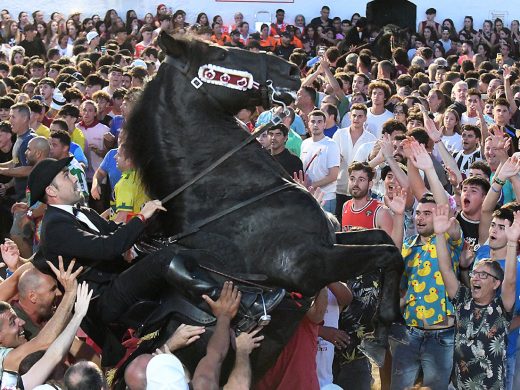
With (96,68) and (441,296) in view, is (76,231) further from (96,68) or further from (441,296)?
(96,68)

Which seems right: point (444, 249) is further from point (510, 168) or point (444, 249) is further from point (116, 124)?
point (116, 124)

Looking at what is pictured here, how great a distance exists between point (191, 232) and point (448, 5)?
20262 mm

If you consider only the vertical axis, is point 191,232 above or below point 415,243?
above

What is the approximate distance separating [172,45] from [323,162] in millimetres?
4772

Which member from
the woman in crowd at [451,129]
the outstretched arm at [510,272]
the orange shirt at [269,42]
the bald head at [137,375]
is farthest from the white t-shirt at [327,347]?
the orange shirt at [269,42]

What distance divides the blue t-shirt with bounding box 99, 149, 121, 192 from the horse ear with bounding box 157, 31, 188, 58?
15.9ft

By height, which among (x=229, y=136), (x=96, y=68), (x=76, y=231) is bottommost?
(x=96, y=68)

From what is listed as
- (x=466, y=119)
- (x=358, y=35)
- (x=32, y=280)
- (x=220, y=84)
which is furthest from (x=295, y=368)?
(x=358, y=35)

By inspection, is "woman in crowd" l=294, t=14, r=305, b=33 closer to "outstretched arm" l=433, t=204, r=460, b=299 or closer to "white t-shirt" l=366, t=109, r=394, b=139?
"white t-shirt" l=366, t=109, r=394, b=139

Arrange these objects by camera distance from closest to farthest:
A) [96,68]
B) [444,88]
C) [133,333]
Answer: [133,333], [444,88], [96,68]

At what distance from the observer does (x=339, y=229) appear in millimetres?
6539

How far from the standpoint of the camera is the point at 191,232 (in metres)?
5.89

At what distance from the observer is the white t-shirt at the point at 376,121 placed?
12078 mm

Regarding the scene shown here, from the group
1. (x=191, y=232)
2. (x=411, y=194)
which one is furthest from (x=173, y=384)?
(x=411, y=194)
